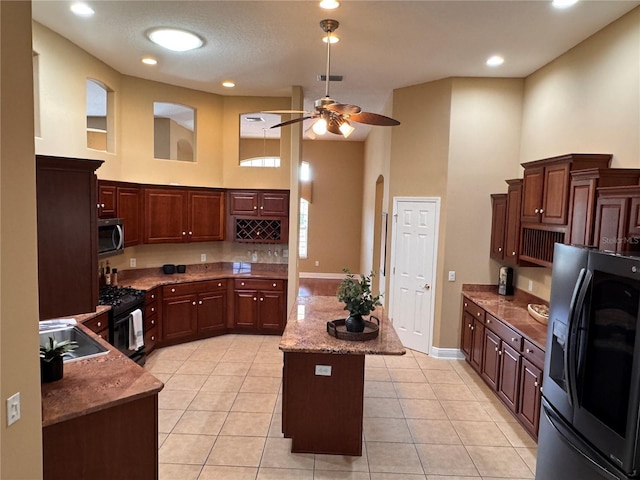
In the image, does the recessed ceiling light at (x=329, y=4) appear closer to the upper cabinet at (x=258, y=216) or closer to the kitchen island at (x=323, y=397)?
the kitchen island at (x=323, y=397)

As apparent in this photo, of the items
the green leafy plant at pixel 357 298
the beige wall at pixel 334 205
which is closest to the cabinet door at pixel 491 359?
the green leafy plant at pixel 357 298

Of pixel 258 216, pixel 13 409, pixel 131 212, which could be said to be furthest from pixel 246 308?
pixel 13 409

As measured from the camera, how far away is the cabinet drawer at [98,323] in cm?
372

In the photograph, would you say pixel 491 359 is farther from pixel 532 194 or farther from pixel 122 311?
pixel 122 311

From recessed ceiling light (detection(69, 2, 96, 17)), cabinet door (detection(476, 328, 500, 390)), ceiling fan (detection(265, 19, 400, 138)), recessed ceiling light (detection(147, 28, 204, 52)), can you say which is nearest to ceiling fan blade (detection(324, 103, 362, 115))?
ceiling fan (detection(265, 19, 400, 138))

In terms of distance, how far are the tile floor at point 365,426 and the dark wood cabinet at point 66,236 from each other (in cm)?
153

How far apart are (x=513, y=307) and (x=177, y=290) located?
4224 mm

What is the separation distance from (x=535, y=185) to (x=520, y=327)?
4.65 feet

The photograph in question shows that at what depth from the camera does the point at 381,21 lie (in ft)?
11.6

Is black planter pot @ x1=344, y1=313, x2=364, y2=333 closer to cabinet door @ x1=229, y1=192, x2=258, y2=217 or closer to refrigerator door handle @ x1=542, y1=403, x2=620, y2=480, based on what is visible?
refrigerator door handle @ x1=542, y1=403, x2=620, y2=480

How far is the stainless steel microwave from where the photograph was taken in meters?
4.36

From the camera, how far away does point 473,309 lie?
4793 millimetres

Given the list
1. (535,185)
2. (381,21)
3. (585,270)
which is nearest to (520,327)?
(535,185)

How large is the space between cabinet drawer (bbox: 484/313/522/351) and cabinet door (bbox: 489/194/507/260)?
2.90 ft
